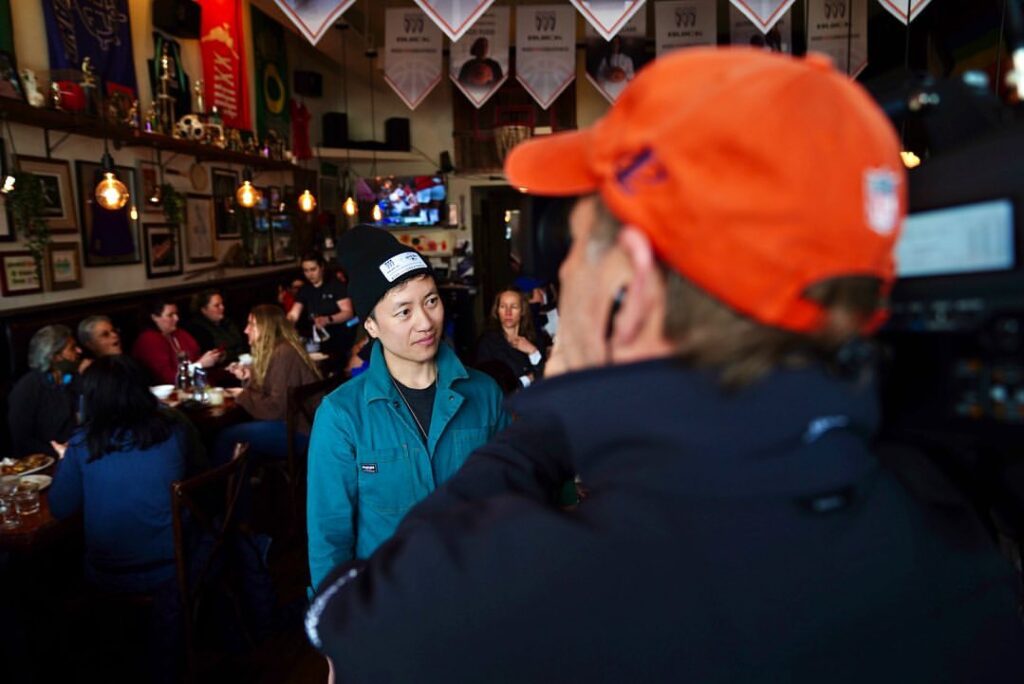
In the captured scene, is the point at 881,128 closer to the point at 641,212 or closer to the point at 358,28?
the point at 641,212

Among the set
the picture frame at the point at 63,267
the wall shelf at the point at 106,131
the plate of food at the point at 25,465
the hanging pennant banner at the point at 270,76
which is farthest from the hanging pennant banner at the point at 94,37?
the plate of food at the point at 25,465

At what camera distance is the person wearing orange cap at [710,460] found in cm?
59

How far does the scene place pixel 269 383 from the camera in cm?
463

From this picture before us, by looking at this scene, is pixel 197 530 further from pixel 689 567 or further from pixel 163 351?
pixel 163 351

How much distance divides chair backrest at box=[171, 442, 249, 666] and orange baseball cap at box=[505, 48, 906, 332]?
244cm

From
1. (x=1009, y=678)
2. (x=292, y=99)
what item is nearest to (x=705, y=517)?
(x=1009, y=678)

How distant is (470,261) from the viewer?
1164 centimetres

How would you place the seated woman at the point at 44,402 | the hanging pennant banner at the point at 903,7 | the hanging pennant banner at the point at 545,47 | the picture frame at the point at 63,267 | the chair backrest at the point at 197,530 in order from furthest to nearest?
the hanging pennant banner at the point at 545,47 → the picture frame at the point at 63,267 → the hanging pennant banner at the point at 903,7 → the seated woman at the point at 44,402 → the chair backrest at the point at 197,530

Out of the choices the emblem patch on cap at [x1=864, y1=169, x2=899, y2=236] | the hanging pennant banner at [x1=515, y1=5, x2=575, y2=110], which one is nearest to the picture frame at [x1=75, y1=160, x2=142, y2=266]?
the hanging pennant banner at [x1=515, y1=5, x2=575, y2=110]

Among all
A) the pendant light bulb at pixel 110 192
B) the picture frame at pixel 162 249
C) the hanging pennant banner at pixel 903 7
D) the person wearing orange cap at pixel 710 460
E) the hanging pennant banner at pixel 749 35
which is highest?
the hanging pennant banner at pixel 749 35

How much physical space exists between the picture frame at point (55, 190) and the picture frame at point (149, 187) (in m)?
0.87

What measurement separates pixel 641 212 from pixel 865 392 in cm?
26

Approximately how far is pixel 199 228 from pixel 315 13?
13.7 feet

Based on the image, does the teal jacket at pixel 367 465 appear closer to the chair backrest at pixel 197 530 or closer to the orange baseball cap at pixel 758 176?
the chair backrest at pixel 197 530
